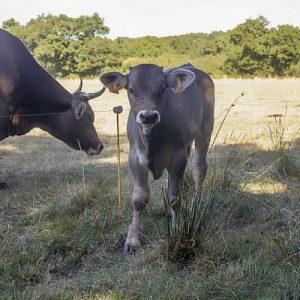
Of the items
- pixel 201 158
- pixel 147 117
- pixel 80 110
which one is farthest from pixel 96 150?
pixel 147 117

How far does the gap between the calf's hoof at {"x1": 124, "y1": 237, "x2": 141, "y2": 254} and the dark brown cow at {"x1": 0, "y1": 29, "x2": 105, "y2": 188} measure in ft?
10.6

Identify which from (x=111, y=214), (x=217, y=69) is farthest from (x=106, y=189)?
(x=217, y=69)

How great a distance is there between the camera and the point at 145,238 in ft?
16.1

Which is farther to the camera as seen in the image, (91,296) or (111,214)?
(111,214)

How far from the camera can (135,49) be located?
53875 millimetres

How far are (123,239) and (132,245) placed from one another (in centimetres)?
26

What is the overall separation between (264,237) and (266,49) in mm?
43380

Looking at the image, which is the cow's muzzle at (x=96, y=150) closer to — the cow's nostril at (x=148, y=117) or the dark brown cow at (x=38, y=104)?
the dark brown cow at (x=38, y=104)

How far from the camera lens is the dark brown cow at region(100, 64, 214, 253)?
4531mm

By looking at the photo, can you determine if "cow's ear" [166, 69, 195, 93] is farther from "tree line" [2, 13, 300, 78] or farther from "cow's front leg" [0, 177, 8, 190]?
"tree line" [2, 13, 300, 78]

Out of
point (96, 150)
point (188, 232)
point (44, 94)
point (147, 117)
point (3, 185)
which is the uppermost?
point (147, 117)

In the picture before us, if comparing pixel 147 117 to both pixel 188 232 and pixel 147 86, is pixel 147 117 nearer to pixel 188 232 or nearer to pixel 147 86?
pixel 147 86

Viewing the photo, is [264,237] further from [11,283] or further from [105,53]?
[105,53]

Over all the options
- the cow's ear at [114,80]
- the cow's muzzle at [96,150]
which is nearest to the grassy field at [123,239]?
the cow's muzzle at [96,150]
